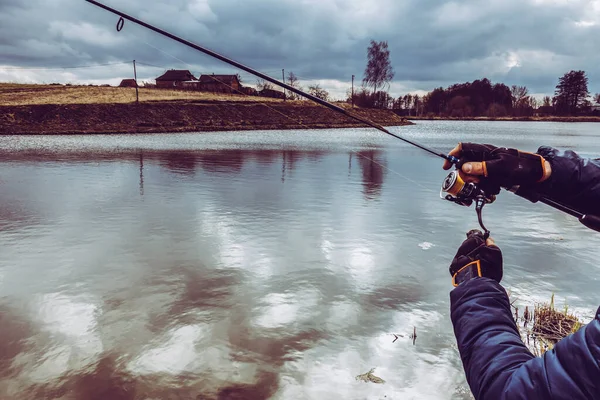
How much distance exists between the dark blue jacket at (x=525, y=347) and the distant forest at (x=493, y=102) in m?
112

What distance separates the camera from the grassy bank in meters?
43.5

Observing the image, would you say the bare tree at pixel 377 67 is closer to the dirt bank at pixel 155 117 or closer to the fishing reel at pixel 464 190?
the dirt bank at pixel 155 117

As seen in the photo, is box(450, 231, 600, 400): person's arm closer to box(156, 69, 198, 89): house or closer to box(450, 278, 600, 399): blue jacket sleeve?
box(450, 278, 600, 399): blue jacket sleeve

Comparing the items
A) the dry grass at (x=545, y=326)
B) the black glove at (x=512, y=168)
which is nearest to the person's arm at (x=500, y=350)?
the black glove at (x=512, y=168)

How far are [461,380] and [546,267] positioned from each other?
425 centimetres

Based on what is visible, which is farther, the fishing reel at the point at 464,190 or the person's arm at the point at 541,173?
the fishing reel at the point at 464,190

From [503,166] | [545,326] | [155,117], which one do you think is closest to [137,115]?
[155,117]

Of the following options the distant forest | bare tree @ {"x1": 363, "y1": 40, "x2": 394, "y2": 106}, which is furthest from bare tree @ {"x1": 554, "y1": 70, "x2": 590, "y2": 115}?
bare tree @ {"x1": 363, "y1": 40, "x2": 394, "y2": 106}

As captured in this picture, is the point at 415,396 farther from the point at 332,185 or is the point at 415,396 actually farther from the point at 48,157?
the point at 48,157

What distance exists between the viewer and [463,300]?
2.12m

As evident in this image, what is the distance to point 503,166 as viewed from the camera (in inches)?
99.3

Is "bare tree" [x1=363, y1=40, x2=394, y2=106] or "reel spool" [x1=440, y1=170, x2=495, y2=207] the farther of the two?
"bare tree" [x1=363, y1=40, x2=394, y2=106]

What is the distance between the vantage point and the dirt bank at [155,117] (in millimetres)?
43062

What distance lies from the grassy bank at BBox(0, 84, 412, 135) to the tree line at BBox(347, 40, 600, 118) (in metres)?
37.1
